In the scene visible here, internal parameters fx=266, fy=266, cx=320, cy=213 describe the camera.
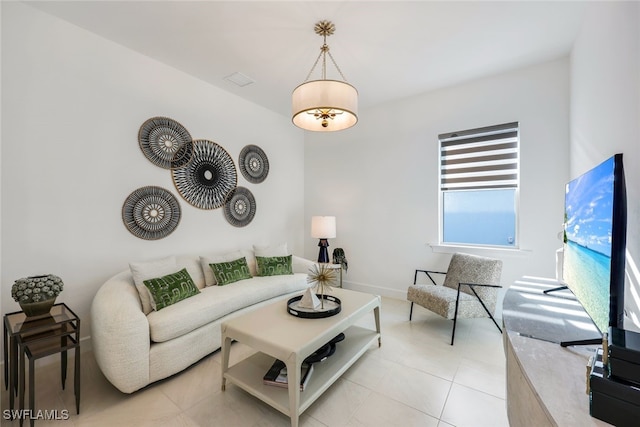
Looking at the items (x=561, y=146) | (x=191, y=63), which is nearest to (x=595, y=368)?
(x=561, y=146)

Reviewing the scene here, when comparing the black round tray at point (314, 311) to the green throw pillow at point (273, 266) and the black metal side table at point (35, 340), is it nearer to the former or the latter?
the green throw pillow at point (273, 266)

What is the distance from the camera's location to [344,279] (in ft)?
14.4

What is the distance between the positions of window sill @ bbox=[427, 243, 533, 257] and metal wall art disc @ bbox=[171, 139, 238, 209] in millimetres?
2845

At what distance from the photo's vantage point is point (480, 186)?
3334 millimetres

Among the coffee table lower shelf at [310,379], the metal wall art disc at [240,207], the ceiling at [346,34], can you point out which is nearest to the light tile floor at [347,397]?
the coffee table lower shelf at [310,379]

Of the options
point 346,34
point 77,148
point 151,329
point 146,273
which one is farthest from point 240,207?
point 346,34

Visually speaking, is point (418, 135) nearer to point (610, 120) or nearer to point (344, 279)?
point (610, 120)

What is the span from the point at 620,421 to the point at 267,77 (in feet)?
11.8

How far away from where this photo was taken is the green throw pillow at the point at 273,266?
11.1 feet

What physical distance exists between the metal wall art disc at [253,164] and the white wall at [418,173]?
0.94 meters

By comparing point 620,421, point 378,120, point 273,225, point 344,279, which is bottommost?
point 344,279

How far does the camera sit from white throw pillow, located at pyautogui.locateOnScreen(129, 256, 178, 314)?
228cm

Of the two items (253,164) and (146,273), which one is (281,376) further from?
(253,164)

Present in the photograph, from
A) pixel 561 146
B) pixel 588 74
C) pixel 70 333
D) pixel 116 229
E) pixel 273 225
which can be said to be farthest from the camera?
pixel 273 225
